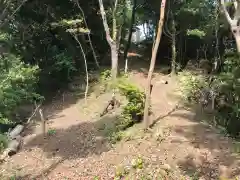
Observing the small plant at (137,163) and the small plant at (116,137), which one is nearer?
the small plant at (137,163)

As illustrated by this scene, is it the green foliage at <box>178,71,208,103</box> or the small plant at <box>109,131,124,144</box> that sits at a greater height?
the green foliage at <box>178,71,208,103</box>

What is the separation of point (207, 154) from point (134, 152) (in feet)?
7.50

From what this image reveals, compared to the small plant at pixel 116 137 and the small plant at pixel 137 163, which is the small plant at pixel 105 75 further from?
the small plant at pixel 137 163

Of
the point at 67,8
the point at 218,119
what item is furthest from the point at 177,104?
the point at 67,8

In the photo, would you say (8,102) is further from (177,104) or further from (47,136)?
(177,104)

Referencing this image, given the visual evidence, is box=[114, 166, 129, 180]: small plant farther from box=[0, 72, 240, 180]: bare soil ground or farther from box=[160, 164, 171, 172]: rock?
box=[160, 164, 171, 172]: rock

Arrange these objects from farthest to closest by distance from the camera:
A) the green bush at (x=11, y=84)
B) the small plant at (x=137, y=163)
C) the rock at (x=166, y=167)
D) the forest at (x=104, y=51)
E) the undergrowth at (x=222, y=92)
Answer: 1. the forest at (x=104, y=51)
2. the green bush at (x=11, y=84)
3. the undergrowth at (x=222, y=92)
4. the small plant at (x=137, y=163)
5. the rock at (x=166, y=167)

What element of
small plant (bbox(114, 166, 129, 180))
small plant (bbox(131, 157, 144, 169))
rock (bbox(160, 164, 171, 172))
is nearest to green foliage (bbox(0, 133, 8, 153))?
small plant (bbox(114, 166, 129, 180))

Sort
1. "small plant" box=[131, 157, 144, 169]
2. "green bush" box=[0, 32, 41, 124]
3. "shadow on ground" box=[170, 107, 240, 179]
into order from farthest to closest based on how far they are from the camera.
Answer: "green bush" box=[0, 32, 41, 124]
"small plant" box=[131, 157, 144, 169]
"shadow on ground" box=[170, 107, 240, 179]

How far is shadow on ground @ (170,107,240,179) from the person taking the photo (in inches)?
421

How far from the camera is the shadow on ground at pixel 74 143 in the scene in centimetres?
1320

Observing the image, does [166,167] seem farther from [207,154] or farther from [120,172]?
[207,154]

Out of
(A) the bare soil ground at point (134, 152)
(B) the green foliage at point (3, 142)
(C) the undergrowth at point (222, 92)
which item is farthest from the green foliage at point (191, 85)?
(B) the green foliage at point (3, 142)

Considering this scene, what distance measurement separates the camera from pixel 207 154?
1155 cm
